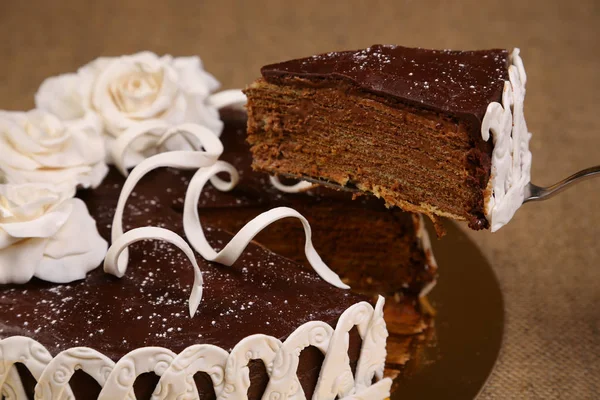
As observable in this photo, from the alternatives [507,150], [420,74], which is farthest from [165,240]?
[507,150]

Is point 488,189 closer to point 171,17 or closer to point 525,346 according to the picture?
point 525,346

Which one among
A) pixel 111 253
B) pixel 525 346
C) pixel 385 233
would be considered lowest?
pixel 525 346

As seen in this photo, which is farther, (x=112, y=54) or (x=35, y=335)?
(x=112, y=54)

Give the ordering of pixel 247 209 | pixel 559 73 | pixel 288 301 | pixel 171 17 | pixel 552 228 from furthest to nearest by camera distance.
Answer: pixel 171 17
pixel 559 73
pixel 552 228
pixel 247 209
pixel 288 301

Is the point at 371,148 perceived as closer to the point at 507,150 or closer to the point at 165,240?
the point at 507,150

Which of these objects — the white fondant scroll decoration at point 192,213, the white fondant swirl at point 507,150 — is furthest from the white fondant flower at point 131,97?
the white fondant swirl at point 507,150

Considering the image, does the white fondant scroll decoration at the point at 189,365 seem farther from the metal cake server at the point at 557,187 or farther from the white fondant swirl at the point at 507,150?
the metal cake server at the point at 557,187

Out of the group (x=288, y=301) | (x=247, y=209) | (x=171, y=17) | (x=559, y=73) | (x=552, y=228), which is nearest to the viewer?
(x=288, y=301)

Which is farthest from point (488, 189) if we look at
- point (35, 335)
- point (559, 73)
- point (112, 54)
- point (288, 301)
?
point (112, 54)

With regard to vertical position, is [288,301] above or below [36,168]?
below
